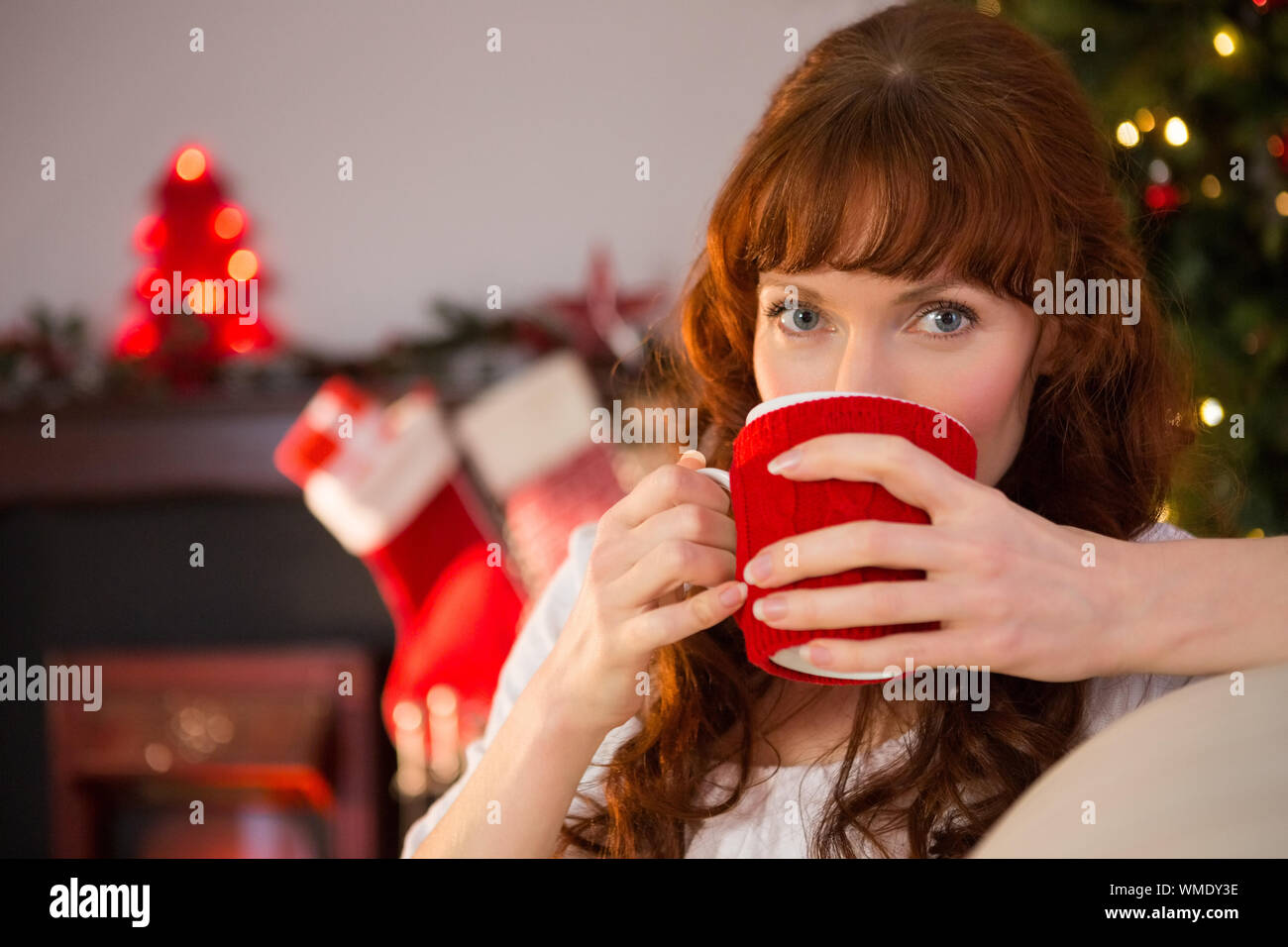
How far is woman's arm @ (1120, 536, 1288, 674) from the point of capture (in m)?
0.58

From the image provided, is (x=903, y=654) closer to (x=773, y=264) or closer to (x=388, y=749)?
(x=773, y=264)

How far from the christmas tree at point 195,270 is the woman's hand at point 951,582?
2148mm

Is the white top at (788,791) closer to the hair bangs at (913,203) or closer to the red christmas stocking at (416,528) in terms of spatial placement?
the hair bangs at (913,203)

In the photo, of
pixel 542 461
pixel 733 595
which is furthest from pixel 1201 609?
pixel 542 461

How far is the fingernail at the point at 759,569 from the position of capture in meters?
0.60

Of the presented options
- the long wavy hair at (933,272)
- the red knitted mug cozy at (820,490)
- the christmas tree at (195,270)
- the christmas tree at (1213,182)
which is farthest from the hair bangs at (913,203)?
the christmas tree at (195,270)

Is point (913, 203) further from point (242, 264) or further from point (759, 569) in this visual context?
point (242, 264)

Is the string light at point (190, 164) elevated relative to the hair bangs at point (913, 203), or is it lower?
elevated

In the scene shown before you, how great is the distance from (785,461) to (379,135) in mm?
2249

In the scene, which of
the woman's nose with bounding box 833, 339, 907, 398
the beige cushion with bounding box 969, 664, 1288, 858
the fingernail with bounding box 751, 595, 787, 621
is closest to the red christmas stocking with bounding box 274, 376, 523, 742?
the woman's nose with bounding box 833, 339, 907, 398

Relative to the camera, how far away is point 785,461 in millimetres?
587

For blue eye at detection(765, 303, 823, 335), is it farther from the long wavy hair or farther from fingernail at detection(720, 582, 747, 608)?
fingernail at detection(720, 582, 747, 608)

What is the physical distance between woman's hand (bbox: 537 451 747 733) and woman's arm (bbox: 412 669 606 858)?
0.07ft
